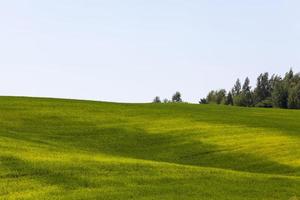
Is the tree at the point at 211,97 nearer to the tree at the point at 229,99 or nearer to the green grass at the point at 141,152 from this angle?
Answer: the tree at the point at 229,99

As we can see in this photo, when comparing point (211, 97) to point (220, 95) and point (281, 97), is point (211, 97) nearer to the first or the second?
point (220, 95)

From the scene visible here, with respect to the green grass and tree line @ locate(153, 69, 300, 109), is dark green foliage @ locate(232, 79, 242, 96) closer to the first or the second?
tree line @ locate(153, 69, 300, 109)

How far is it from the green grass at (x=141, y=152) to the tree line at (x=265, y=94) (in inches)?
3386

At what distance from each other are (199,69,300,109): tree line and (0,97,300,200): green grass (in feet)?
282

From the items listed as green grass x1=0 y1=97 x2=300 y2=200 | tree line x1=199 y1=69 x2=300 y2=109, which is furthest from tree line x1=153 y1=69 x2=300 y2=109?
green grass x1=0 y1=97 x2=300 y2=200

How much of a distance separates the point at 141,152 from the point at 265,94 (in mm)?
142053

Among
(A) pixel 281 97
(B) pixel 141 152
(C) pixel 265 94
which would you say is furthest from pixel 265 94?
(B) pixel 141 152

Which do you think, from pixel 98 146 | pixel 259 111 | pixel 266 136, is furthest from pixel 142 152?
pixel 259 111

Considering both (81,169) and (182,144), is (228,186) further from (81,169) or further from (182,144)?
(182,144)

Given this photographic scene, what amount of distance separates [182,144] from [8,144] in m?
11.0

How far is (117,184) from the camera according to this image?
21.6 m

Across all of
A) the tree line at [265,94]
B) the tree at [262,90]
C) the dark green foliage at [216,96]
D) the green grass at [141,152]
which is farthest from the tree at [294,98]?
the green grass at [141,152]

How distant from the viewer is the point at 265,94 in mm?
170625

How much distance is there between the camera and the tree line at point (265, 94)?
140125mm
